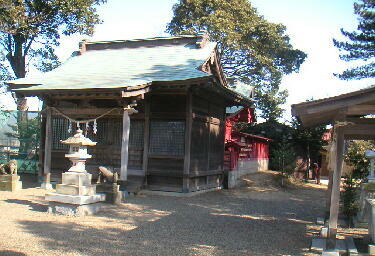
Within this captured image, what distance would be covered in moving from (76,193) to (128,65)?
732 centimetres

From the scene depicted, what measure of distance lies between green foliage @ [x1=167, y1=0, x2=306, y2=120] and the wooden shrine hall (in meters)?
12.6

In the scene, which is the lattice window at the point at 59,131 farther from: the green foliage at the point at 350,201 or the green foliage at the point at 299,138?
Answer: the green foliage at the point at 299,138

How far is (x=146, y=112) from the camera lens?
1341 centimetres

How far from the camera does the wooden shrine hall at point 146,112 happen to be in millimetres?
11898

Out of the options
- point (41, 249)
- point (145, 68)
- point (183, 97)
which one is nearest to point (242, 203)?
point (183, 97)

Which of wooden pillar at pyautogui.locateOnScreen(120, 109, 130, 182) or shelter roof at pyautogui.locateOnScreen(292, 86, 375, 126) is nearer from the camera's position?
shelter roof at pyautogui.locateOnScreen(292, 86, 375, 126)

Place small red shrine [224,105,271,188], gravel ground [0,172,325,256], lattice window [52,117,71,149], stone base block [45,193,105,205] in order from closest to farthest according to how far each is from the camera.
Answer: gravel ground [0,172,325,256]
stone base block [45,193,105,205]
lattice window [52,117,71,149]
small red shrine [224,105,271,188]

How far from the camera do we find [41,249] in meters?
5.91

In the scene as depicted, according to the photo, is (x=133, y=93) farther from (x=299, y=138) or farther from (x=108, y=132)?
(x=299, y=138)

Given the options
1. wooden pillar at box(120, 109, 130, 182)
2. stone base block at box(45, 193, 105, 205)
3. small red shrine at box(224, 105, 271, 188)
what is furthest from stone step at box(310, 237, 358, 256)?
small red shrine at box(224, 105, 271, 188)

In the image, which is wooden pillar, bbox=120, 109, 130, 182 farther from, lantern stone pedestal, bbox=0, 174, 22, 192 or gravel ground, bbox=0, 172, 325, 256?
lantern stone pedestal, bbox=0, 174, 22, 192

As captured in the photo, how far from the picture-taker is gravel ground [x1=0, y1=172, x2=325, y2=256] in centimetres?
632

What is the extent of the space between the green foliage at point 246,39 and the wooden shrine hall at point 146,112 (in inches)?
498

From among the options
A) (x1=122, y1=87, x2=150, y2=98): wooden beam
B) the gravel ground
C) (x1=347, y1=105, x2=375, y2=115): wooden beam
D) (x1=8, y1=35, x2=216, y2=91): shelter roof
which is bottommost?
the gravel ground
